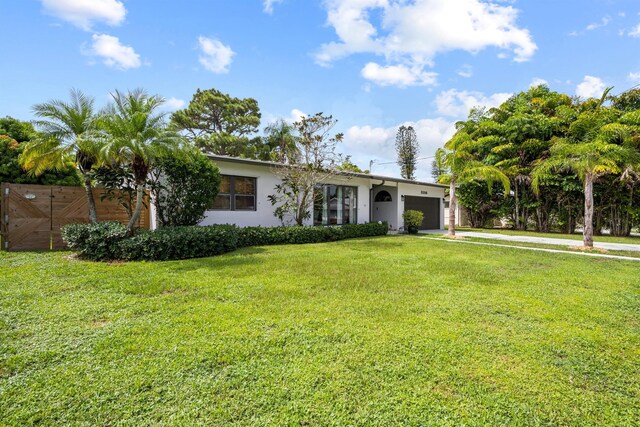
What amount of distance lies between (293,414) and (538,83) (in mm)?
25358

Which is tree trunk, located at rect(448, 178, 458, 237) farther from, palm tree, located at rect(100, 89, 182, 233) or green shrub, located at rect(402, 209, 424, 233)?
palm tree, located at rect(100, 89, 182, 233)

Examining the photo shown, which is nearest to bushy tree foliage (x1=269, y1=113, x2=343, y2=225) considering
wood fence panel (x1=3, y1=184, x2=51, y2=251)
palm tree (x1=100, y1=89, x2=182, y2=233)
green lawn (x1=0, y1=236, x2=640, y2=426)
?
palm tree (x1=100, y1=89, x2=182, y2=233)

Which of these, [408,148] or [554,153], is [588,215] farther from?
[408,148]

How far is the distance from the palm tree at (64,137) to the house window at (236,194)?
3918 millimetres

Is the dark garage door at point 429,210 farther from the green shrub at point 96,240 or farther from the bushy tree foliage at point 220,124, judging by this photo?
the green shrub at point 96,240

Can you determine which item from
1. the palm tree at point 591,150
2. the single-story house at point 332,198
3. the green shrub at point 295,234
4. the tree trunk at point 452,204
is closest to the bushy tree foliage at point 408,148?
the single-story house at point 332,198

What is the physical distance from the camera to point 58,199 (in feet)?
30.1

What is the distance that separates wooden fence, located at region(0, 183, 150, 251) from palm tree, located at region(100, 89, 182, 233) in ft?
4.88

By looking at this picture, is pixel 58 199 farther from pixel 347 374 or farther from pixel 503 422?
pixel 503 422

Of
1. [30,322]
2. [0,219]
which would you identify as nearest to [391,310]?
[30,322]

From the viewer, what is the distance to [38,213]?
8906 millimetres

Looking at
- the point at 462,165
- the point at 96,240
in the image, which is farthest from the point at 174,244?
the point at 462,165

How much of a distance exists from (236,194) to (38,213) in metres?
5.92

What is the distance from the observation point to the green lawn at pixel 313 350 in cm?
224
